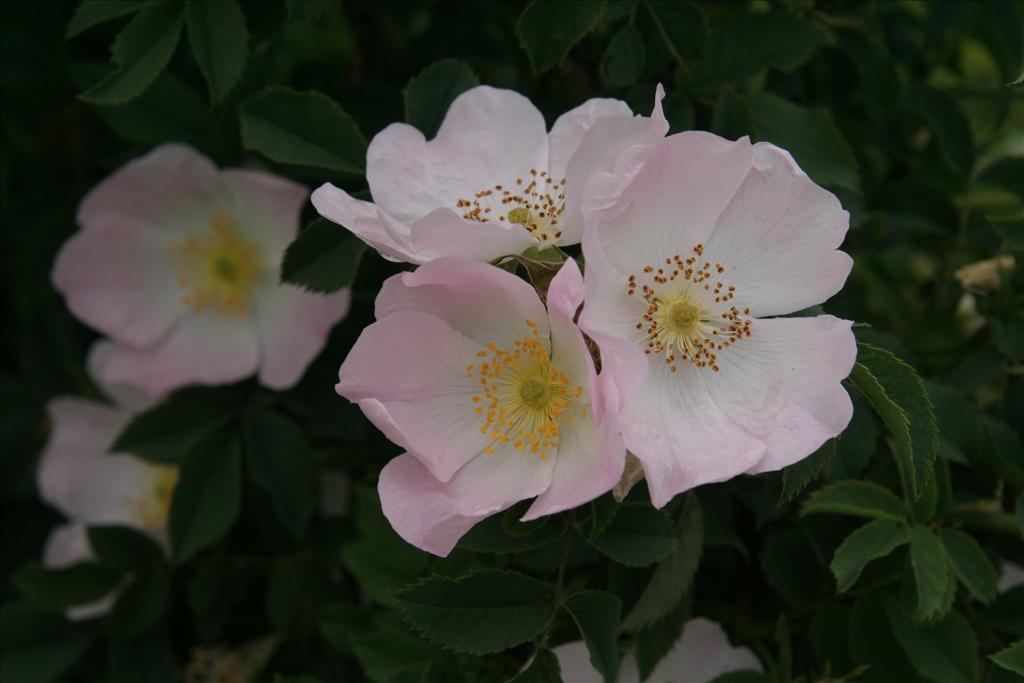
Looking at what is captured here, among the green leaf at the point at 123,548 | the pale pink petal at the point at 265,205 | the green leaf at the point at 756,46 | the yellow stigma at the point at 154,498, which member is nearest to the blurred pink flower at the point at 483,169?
the green leaf at the point at 756,46

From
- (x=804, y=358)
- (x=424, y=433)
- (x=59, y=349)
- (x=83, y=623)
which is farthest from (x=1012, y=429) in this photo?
(x=59, y=349)

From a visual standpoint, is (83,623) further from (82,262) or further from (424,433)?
(424,433)

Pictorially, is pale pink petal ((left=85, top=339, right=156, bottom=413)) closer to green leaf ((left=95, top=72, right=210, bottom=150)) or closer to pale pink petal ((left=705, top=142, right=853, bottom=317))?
green leaf ((left=95, top=72, right=210, bottom=150))

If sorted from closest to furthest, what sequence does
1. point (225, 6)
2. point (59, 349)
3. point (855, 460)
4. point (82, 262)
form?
point (855, 460) → point (225, 6) → point (82, 262) → point (59, 349)

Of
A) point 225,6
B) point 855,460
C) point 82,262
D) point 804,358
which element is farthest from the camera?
point 82,262

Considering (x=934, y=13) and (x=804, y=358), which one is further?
(x=934, y=13)

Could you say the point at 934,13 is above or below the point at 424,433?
above

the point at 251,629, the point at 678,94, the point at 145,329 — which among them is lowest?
the point at 251,629

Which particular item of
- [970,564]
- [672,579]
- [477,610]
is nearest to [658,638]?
[672,579]
